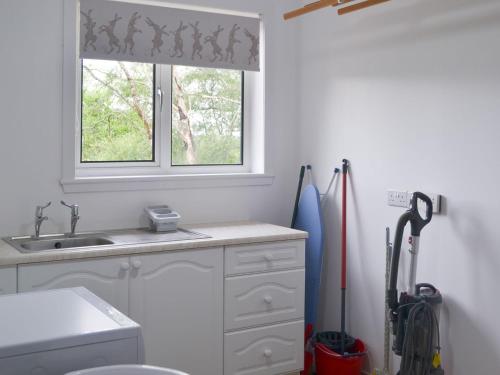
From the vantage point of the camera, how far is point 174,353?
3043mm

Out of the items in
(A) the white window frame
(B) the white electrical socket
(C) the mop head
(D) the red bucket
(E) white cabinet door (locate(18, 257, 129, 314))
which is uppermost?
(A) the white window frame

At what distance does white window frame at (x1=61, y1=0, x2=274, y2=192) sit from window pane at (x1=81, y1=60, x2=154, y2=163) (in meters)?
0.04

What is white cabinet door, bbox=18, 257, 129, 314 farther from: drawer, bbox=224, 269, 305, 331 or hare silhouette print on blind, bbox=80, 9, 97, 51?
hare silhouette print on blind, bbox=80, 9, 97, 51

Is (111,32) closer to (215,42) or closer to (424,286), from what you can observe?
(215,42)

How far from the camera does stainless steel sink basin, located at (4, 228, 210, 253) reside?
10.0ft

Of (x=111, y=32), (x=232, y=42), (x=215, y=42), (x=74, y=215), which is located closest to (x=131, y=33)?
(x=111, y=32)

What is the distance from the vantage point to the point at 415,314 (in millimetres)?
2744

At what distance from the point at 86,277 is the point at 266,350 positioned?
3.42 feet

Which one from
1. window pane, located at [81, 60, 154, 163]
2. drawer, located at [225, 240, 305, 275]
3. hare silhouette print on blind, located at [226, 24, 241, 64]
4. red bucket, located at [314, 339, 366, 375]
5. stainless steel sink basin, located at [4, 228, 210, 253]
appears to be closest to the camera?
stainless steel sink basin, located at [4, 228, 210, 253]

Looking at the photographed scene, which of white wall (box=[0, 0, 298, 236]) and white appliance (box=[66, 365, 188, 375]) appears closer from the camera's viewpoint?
white appliance (box=[66, 365, 188, 375])

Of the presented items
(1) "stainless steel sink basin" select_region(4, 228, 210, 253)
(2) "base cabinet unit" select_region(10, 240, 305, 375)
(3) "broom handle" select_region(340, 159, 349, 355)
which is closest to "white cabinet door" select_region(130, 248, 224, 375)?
(2) "base cabinet unit" select_region(10, 240, 305, 375)

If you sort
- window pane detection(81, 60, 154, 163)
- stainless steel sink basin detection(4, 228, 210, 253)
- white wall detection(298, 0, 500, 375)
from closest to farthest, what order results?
white wall detection(298, 0, 500, 375), stainless steel sink basin detection(4, 228, 210, 253), window pane detection(81, 60, 154, 163)

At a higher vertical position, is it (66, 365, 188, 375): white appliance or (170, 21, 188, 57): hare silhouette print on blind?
(170, 21, 188, 57): hare silhouette print on blind

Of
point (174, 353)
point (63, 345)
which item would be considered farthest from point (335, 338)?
point (63, 345)
